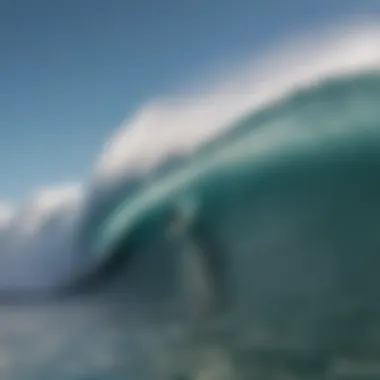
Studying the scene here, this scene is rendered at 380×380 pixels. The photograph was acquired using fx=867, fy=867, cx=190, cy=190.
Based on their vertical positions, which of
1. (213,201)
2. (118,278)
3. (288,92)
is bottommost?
(118,278)

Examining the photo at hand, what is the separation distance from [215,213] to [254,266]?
169mm

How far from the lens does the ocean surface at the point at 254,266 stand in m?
2.00

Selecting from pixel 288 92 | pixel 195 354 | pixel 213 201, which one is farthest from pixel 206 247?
pixel 288 92

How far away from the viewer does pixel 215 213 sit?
6.96ft

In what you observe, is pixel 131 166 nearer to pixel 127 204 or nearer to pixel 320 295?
pixel 127 204

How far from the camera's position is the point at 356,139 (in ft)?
6.92

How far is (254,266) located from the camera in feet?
6.72

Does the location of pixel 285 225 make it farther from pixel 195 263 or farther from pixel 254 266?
pixel 195 263

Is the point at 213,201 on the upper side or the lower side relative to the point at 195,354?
upper

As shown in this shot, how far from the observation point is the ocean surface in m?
2.00

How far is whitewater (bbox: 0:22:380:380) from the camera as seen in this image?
2016mm

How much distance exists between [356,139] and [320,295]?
395 mm

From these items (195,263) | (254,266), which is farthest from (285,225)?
(195,263)

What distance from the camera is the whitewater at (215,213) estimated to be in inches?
79.4
